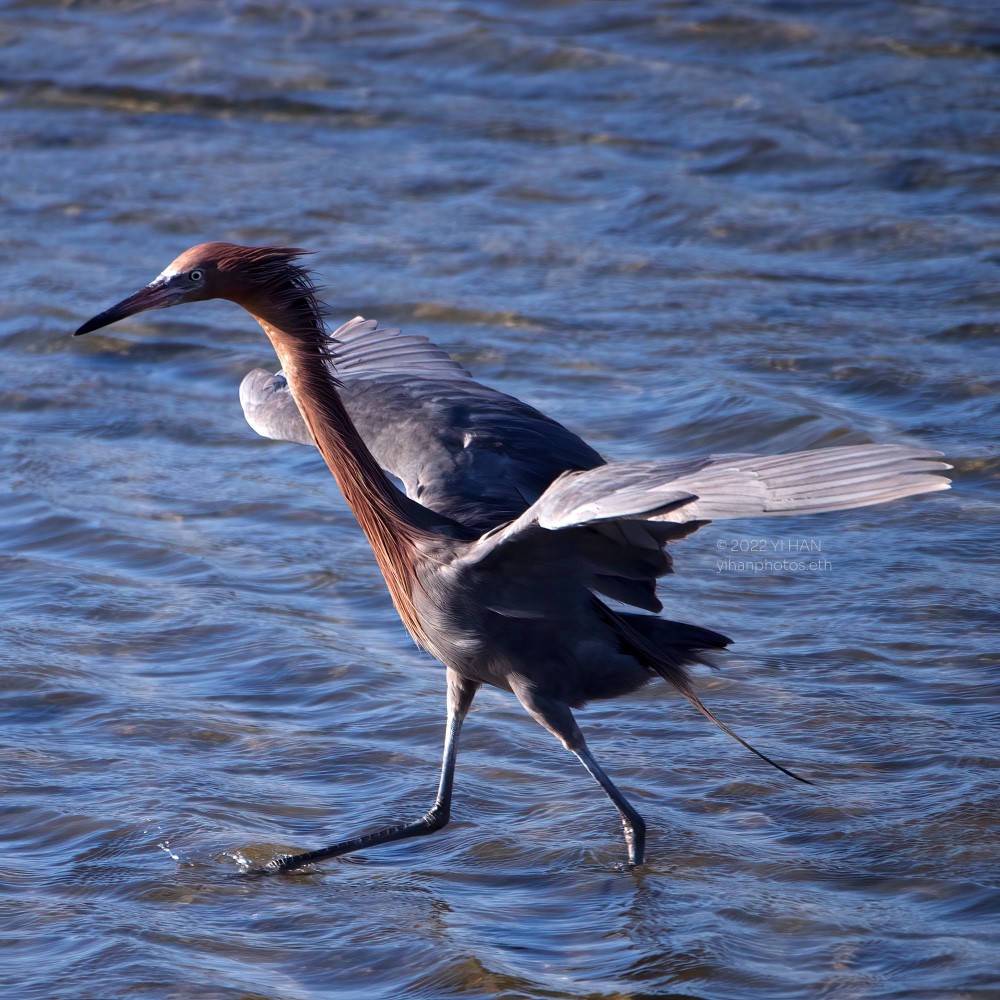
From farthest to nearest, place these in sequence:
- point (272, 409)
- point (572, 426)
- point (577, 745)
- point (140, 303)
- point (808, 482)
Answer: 1. point (572, 426)
2. point (272, 409)
3. point (577, 745)
4. point (140, 303)
5. point (808, 482)

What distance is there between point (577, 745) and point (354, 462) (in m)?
1.08

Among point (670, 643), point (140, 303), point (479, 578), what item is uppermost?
point (140, 303)

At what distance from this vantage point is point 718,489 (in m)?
3.42

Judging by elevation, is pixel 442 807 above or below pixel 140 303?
below

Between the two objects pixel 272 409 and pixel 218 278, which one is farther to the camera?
pixel 272 409

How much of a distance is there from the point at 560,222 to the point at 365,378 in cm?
519

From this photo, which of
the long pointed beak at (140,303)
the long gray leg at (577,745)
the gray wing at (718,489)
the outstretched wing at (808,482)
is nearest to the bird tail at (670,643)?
the long gray leg at (577,745)

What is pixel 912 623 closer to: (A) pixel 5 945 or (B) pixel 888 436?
(B) pixel 888 436

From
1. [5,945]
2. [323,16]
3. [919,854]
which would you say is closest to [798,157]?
[323,16]

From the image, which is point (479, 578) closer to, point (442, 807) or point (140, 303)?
point (442, 807)

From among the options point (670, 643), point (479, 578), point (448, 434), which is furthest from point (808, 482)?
point (448, 434)

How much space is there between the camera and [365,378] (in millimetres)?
5434

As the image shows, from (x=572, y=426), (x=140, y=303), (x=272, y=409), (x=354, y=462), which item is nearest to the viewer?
(x=140, y=303)

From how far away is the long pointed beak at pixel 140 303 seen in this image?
4215mm
